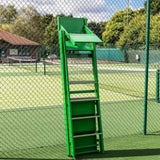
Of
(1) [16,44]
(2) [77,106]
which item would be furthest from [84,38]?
(1) [16,44]

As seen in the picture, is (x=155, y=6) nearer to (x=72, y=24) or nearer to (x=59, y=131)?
(x=59, y=131)

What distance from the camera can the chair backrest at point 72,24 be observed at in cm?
481

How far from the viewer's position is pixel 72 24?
4879 mm

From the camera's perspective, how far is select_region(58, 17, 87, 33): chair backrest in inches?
189

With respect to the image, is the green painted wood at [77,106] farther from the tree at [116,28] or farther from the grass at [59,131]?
the tree at [116,28]

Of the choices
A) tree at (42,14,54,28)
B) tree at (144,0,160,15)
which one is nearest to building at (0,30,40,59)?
tree at (42,14,54,28)

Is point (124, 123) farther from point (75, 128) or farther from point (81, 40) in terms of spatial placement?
point (81, 40)

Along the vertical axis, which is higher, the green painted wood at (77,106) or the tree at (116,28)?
the tree at (116,28)

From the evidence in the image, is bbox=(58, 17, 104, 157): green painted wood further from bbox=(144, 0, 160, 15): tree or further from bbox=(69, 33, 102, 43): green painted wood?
bbox=(144, 0, 160, 15): tree

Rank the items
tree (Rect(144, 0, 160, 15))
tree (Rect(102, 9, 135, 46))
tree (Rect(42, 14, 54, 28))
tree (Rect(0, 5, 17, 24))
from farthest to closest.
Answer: tree (Rect(144, 0, 160, 15)) < tree (Rect(102, 9, 135, 46)) < tree (Rect(42, 14, 54, 28)) < tree (Rect(0, 5, 17, 24))

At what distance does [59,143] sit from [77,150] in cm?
80

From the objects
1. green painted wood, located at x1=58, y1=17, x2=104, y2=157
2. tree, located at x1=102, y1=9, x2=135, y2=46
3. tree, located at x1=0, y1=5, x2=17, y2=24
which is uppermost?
tree, located at x1=102, y1=9, x2=135, y2=46

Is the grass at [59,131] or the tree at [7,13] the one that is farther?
the tree at [7,13]

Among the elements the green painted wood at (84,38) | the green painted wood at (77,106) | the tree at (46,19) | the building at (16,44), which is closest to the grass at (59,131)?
the green painted wood at (77,106)
